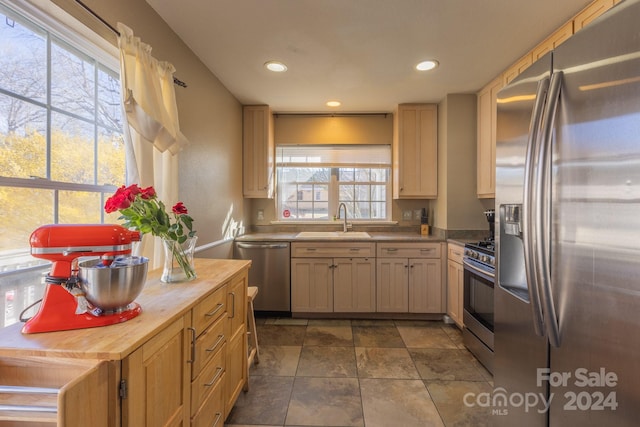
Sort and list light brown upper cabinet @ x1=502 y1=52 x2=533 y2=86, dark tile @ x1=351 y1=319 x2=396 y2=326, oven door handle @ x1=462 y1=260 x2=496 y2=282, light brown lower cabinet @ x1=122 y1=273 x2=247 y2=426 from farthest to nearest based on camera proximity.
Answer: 1. dark tile @ x1=351 y1=319 x2=396 y2=326
2. light brown upper cabinet @ x1=502 y1=52 x2=533 y2=86
3. oven door handle @ x1=462 y1=260 x2=496 y2=282
4. light brown lower cabinet @ x1=122 y1=273 x2=247 y2=426

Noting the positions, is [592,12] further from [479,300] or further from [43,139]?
[43,139]

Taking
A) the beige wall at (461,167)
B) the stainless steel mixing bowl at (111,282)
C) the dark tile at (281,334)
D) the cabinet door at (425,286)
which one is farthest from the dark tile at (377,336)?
the stainless steel mixing bowl at (111,282)

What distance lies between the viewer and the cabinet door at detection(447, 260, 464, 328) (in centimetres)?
264

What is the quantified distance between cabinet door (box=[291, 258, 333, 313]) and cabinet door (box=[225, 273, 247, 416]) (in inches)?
49.9

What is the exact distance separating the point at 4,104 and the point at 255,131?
2.40m

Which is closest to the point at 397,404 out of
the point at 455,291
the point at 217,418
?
the point at 217,418

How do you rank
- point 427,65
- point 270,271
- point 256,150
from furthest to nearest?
point 256,150 → point 270,271 → point 427,65

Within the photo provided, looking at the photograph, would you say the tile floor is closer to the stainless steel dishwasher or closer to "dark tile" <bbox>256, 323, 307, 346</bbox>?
"dark tile" <bbox>256, 323, 307, 346</bbox>

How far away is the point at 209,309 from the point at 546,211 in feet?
4.38

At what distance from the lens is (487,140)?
267cm

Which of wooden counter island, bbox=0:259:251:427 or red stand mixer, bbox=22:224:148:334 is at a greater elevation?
red stand mixer, bbox=22:224:148:334

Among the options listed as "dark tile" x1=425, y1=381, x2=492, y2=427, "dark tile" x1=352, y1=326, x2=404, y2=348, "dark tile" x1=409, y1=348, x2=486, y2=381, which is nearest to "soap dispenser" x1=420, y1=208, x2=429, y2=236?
"dark tile" x1=352, y1=326, x2=404, y2=348

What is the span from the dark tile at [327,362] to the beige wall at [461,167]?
1.67 m

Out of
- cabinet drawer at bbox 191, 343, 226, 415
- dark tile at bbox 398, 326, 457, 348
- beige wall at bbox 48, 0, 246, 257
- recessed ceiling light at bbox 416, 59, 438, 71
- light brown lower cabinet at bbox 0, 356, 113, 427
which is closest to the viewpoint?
light brown lower cabinet at bbox 0, 356, 113, 427
